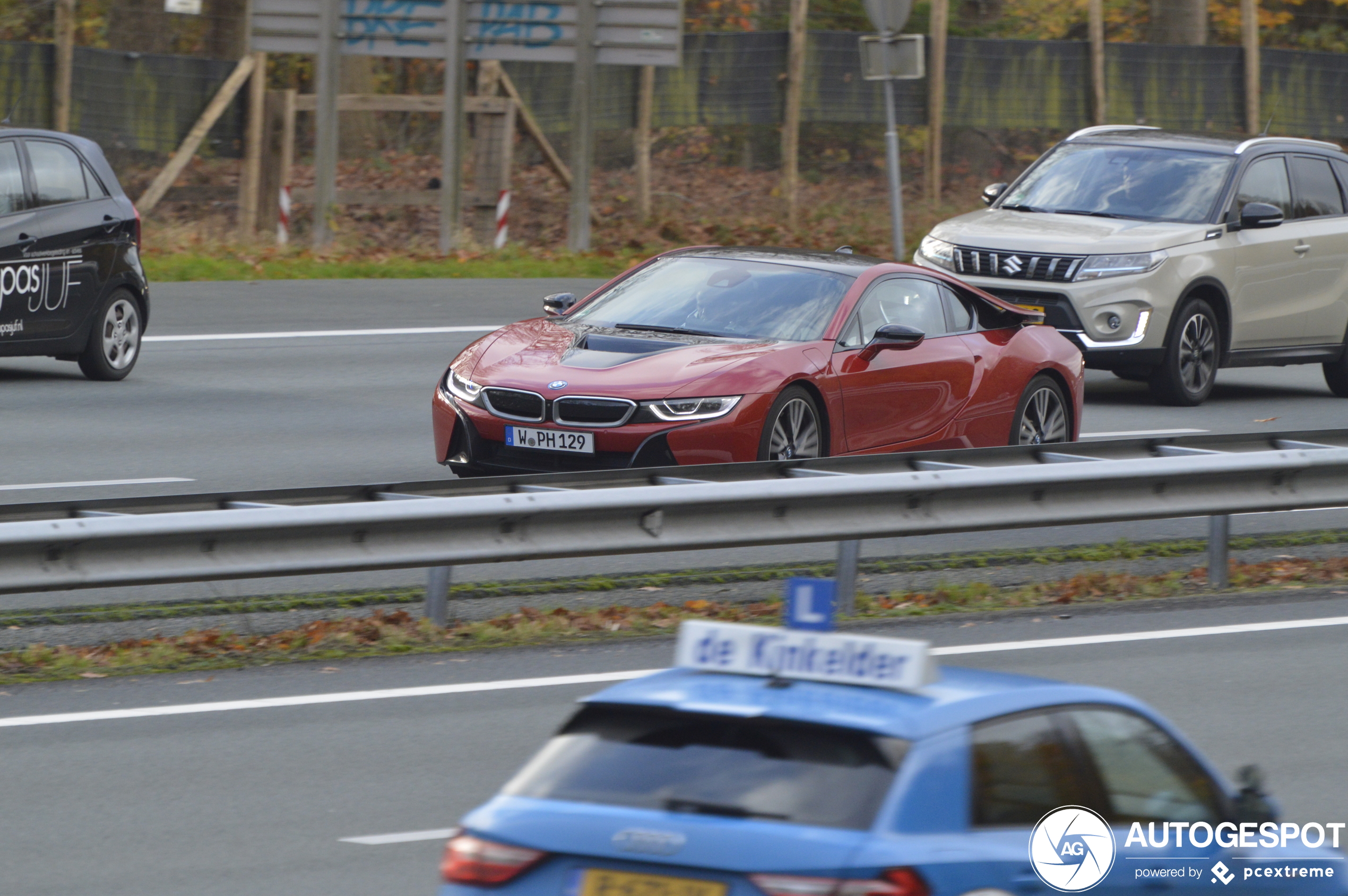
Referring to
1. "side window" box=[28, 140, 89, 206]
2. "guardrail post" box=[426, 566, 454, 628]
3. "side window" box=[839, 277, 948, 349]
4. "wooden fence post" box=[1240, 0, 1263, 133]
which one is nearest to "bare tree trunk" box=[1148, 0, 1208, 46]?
"wooden fence post" box=[1240, 0, 1263, 133]

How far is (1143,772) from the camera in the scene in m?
4.64

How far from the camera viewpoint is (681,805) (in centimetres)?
408

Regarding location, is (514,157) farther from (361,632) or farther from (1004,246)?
(361,632)

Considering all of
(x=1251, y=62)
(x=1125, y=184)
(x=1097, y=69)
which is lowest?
(x=1125, y=184)

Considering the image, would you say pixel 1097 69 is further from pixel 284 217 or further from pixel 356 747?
pixel 356 747

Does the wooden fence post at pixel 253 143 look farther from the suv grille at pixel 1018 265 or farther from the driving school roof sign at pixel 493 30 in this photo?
the suv grille at pixel 1018 265

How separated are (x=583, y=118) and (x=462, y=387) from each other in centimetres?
1460

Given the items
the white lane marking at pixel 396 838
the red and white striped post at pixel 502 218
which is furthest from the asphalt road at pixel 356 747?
the red and white striped post at pixel 502 218

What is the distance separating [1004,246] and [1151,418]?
1752 millimetres

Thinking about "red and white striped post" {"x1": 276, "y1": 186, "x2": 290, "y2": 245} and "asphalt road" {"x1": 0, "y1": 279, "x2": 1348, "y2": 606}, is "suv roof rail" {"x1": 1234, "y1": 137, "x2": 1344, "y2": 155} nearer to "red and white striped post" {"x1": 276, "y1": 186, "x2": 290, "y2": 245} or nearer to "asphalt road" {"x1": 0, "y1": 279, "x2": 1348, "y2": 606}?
"asphalt road" {"x1": 0, "y1": 279, "x2": 1348, "y2": 606}

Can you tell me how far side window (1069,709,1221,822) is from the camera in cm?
455

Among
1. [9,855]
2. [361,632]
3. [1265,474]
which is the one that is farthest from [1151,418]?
[9,855]

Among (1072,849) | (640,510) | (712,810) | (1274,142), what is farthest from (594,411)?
(1274,142)

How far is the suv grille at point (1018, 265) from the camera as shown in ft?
53.2
